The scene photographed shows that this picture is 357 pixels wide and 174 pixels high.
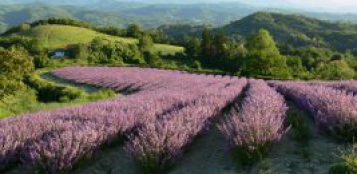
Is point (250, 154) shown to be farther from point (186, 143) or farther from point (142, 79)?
point (142, 79)

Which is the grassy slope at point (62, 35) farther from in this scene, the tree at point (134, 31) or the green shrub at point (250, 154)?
the green shrub at point (250, 154)

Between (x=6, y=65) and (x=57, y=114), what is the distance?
19237 mm

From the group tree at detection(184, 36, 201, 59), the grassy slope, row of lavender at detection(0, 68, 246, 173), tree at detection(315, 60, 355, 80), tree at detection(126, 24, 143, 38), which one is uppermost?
row of lavender at detection(0, 68, 246, 173)

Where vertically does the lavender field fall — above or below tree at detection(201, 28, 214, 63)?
above

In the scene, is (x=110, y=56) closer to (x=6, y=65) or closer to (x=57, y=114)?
(x=6, y=65)

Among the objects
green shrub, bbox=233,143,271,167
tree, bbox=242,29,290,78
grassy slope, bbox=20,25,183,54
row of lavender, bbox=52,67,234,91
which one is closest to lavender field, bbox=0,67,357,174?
green shrub, bbox=233,143,271,167

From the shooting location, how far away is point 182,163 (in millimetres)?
7613

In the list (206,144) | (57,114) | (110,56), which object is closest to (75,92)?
(57,114)

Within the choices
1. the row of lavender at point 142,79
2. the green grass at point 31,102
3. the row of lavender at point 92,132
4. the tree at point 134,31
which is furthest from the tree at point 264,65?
the tree at point 134,31

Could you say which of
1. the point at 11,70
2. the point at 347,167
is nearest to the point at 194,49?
the point at 11,70

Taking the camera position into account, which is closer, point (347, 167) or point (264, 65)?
point (347, 167)

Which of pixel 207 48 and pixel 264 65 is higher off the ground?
pixel 264 65

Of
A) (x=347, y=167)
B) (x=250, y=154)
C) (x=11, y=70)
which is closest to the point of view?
(x=347, y=167)

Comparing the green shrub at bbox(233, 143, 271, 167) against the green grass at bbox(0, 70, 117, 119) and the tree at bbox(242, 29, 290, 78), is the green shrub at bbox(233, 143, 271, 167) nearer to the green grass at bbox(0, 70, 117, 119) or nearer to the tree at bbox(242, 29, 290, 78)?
the green grass at bbox(0, 70, 117, 119)
